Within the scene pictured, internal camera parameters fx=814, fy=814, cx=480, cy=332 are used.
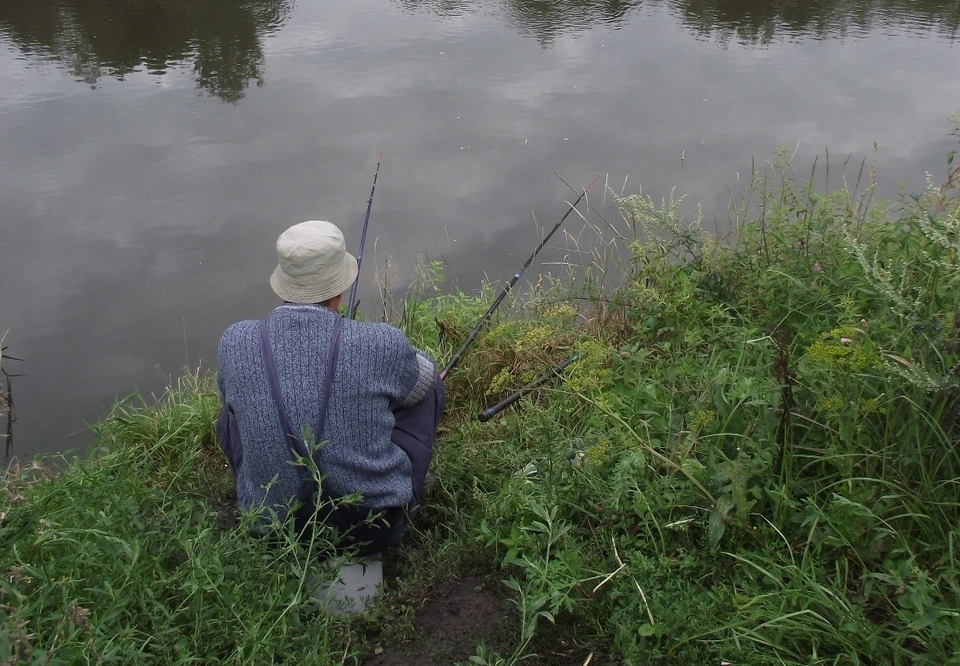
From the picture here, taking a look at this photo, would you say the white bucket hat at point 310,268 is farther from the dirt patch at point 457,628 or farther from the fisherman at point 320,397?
the dirt patch at point 457,628

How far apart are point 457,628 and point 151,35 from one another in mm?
8609

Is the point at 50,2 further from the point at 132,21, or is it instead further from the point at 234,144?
the point at 234,144

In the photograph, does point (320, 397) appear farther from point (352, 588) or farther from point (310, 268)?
point (352, 588)

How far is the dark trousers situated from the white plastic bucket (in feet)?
0.17

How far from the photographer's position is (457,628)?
2098 mm

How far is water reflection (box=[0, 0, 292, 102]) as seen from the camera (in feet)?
26.1

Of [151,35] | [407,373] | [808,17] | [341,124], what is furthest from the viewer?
[808,17]

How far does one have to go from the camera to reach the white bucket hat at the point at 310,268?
91.0 inches

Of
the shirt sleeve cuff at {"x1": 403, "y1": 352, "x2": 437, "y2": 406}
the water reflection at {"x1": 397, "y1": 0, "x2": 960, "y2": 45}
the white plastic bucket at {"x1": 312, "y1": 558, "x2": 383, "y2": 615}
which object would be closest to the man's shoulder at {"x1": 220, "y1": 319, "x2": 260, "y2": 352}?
the shirt sleeve cuff at {"x1": 403, "y1": 352, "x2": 437, "y2": 406}

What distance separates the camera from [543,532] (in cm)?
214

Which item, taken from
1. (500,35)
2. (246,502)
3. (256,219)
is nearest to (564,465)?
(246,502)

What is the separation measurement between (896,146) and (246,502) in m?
5.75

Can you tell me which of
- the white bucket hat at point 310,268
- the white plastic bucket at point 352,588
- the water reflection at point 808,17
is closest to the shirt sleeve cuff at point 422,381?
the white bucket hat at point 310,268

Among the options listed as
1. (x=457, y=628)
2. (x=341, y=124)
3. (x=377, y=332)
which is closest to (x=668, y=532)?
(x=457, y=628)
